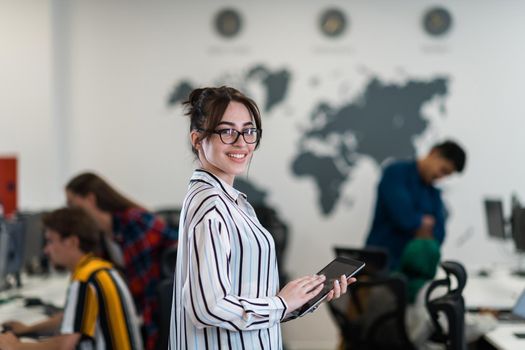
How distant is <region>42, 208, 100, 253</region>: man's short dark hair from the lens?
257 cm

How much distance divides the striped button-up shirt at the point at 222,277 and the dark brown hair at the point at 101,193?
1783 millimetres

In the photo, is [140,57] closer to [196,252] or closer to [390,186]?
[390,186]

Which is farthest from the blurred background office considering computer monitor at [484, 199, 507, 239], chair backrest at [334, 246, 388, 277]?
chair backrest at [334, 246, 388, 277]

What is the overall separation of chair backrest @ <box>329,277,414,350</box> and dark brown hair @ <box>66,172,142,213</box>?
1.24 meters

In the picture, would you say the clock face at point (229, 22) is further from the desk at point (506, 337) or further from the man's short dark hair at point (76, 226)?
the desk at point (506, 337)

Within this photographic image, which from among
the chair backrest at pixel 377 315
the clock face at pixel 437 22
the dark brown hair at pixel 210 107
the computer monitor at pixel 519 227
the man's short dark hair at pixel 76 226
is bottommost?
the chair backrest at pixel 377 315

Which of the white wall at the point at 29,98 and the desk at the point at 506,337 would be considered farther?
the white wall at the point at 29,98

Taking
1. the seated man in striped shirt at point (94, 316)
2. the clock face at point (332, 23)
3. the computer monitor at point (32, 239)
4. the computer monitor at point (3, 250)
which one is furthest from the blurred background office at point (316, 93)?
the seated man in striped shirt at point (94, 316)

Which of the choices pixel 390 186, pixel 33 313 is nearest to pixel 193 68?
pixel 390 186

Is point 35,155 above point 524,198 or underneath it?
above

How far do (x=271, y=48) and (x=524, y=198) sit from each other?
2398mm

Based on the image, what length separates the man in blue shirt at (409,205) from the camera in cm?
426

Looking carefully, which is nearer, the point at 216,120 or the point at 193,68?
the point at 216,120

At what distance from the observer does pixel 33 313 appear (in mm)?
3250
